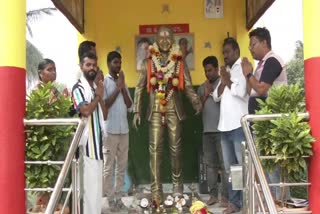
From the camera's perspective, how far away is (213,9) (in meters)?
7.74

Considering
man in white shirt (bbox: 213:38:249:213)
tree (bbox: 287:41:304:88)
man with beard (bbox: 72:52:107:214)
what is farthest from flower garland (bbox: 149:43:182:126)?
tree (bbox: 287:41:304:88)

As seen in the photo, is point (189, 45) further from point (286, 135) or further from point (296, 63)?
point (296, 63)

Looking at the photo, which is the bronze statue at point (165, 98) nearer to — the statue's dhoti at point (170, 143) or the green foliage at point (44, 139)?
the statue's dhoti at point (170, 143)

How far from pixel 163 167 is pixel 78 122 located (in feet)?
13.0

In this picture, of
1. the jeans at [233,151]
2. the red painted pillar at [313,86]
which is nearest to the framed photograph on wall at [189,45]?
the jeans at [233,151]

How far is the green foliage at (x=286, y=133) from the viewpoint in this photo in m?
3.67

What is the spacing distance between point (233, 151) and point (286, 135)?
2013mm

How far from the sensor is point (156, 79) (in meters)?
6.43

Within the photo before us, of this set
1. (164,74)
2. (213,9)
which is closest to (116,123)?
(164,74)

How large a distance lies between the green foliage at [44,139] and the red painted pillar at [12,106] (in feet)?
0.28

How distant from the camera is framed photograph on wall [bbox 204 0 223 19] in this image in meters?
7.72

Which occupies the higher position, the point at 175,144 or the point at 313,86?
the point at 313,86

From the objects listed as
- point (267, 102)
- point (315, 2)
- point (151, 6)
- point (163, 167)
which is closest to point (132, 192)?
point (163, 167)

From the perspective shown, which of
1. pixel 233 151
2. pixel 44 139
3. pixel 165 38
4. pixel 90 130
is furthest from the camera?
pixel 165 38
